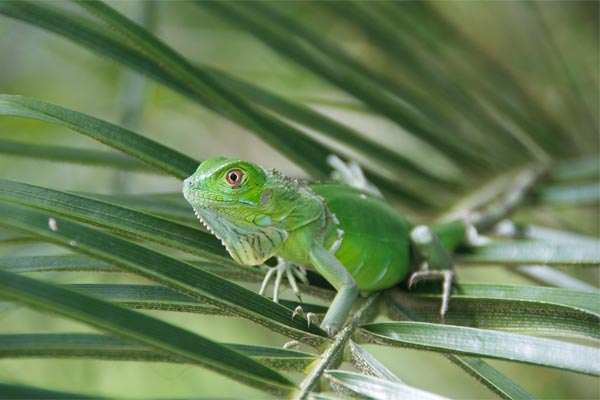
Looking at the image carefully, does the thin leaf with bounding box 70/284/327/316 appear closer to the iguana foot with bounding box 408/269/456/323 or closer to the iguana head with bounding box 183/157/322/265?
the iguana head with bounding box 183/157/322/265

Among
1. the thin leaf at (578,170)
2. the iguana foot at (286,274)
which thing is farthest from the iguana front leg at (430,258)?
the thin leaf at (578,170)

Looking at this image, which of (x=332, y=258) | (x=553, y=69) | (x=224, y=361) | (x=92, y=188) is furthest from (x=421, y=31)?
(x=224, y=361)

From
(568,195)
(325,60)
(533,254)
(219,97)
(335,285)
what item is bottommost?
(335,285)

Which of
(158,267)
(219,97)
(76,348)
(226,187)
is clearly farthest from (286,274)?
(76,348)

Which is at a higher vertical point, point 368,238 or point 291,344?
point 368,238

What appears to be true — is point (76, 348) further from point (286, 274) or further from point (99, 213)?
point (286, 274)

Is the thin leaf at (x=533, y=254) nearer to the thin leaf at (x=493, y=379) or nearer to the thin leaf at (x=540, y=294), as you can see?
the thin leaf at (x=540, y=294)
